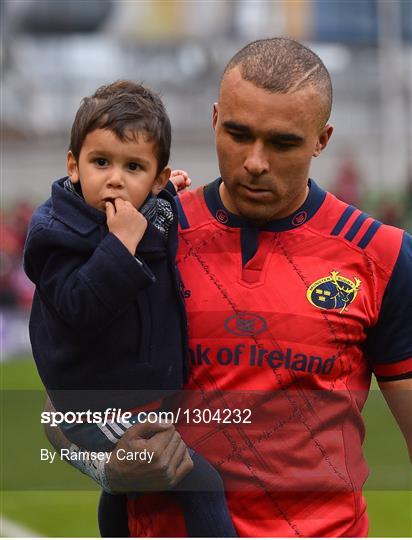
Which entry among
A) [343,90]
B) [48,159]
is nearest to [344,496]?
[48,159]

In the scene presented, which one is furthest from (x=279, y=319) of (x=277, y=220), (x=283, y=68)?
(x=283, y=68)

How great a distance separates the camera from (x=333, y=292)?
3.48m

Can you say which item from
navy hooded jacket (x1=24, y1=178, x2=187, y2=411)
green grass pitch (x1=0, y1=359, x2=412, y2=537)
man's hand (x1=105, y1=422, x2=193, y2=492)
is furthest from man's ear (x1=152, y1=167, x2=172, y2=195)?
green grass pitch (x1=0, y1=359, x2=412, y2=537)

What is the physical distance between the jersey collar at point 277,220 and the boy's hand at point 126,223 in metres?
0.37

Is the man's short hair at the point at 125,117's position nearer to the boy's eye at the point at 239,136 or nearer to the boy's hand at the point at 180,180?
the boy's eye at the point at 239,136

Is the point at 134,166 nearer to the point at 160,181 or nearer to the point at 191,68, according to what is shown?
the point at 160,181

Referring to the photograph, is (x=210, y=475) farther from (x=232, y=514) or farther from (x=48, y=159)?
(x=48, y=159)

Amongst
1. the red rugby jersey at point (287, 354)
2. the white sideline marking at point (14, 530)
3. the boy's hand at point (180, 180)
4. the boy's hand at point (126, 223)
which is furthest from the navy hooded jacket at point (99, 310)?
the white sideline marking at point (14, 530)

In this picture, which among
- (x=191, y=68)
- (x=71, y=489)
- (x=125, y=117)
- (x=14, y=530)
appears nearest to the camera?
(x=125, y=117)

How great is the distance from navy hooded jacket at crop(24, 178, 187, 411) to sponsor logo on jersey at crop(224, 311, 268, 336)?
0.14m

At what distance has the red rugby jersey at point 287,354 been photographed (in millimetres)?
3428

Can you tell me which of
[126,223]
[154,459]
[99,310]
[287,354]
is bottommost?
[154,459]

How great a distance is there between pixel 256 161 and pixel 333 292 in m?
0.46

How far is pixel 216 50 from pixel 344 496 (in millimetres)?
24658
